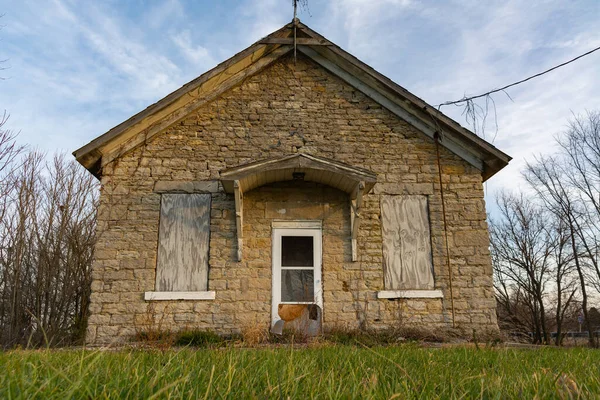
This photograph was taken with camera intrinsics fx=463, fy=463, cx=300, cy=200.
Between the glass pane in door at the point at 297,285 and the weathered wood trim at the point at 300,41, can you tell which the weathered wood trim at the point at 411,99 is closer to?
the weathered wood trim at the point at 300,41

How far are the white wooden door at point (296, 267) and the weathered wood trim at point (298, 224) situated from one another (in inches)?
1.6

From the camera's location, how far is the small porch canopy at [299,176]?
7.66m

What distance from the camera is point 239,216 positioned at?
800 cm

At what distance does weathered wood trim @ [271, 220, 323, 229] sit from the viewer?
8.48 meters

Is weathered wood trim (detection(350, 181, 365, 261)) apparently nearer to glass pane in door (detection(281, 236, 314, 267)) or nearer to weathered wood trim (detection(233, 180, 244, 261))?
glass pane in door (detection(281, 236, 314, 267))

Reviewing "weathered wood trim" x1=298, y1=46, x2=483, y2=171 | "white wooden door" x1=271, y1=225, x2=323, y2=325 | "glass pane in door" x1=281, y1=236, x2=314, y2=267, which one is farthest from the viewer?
"weathered wood trim" x1=298, y1=46, x2=483, y2=171

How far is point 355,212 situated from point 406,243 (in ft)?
4.09

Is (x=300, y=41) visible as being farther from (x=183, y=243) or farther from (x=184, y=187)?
(x=183, y=243)

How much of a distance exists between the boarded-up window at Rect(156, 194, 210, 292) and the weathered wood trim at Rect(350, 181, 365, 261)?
8.56 feet

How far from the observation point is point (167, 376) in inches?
71.3

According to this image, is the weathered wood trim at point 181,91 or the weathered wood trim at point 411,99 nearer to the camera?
the weathered wood trim at point 181,91

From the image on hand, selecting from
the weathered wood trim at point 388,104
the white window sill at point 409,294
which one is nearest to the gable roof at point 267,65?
the weathered wood trim at point 388,104

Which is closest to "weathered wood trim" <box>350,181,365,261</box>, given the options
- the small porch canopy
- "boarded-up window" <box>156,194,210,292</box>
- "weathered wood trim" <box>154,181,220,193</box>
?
the small porch canopy

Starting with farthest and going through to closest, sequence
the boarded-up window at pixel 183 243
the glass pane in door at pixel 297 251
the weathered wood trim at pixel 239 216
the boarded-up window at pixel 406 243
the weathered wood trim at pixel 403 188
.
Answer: the weathered wood trim at pixel 403 188 → the glass pane in door at pixel 297 251 → the boarded-up window at pixel 406 243 → the boarded-up window at pixel 183 243 → the weathered wood trim at pixel 239 216
